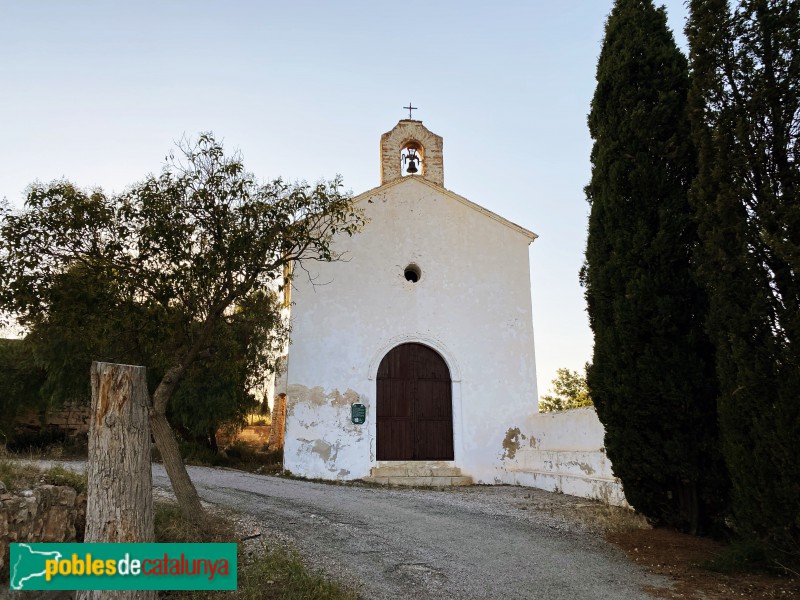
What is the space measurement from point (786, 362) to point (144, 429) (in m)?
5.26

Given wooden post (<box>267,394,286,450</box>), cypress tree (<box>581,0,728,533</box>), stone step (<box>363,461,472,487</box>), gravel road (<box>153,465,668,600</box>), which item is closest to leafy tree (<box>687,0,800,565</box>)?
cypress tree (<box>581,0,728,533</box>)

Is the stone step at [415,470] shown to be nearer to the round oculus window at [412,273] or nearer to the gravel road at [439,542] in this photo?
the gravel road at [439,542]

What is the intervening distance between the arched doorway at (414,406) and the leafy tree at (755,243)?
7.98 metres

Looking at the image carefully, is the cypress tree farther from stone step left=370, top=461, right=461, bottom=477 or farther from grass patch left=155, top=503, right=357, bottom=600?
stone step left=370, top=461, right=461, bottom=477

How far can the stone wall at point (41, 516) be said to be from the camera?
436cm

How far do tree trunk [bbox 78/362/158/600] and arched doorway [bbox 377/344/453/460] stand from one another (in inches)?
325

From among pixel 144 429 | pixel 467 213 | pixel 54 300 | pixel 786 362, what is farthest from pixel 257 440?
pixel 786 362

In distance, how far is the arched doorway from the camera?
12.7 meters

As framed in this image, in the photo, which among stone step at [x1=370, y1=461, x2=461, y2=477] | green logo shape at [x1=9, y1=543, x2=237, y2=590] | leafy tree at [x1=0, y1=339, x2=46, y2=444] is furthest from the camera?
leafy tree at [x1=0, y1=339, x2=46, y2=444]

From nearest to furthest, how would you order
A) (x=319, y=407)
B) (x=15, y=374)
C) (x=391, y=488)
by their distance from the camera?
(x=391, y=488) → (x=319, y=407) → (x=15, y=374)

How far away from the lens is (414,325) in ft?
43.5

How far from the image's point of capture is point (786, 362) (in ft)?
15.7

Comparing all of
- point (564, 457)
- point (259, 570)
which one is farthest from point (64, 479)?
point (564, 457)

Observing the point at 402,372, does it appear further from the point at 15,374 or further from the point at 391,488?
the point at 15,374
